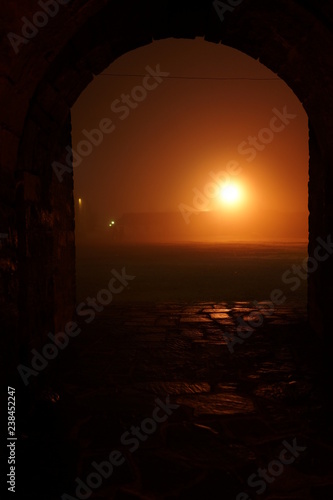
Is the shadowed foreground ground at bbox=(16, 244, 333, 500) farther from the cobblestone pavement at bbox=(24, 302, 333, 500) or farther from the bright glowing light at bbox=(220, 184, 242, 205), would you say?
the bright glowing light at bbox=(220, 184, 242, 205)

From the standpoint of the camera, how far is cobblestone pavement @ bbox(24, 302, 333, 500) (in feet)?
8.08

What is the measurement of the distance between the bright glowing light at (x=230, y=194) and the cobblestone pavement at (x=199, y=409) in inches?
2247

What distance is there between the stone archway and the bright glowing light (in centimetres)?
5761

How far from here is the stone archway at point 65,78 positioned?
2973 millimetres

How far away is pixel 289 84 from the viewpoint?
4719mm

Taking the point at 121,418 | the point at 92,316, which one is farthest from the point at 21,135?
the point at 92,316

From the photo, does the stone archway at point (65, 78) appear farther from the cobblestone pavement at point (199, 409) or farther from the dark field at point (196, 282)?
the dark field at point (196, 282)

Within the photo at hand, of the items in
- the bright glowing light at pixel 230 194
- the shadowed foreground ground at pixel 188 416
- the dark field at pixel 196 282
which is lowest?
the shadowed foreground ground at pixel 188 416

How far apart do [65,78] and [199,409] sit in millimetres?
3472

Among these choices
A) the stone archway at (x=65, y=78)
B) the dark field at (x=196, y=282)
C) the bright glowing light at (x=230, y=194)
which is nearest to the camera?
the stone archway at (x=65, y=78)

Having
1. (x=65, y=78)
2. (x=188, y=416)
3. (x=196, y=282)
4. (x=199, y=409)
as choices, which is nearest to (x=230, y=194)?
(x=196, y=282)

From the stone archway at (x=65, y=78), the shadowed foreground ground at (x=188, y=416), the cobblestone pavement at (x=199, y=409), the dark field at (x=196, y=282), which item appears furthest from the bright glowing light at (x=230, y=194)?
the stone archway at (x=65, y=78)

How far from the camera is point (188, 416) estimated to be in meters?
3.27

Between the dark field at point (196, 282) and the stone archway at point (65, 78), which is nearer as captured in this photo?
the stone archway at point (65, 78)
